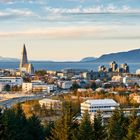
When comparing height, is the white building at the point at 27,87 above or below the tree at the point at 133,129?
below

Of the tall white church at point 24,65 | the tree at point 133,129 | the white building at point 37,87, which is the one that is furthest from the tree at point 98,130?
the tall white church at point 24,65

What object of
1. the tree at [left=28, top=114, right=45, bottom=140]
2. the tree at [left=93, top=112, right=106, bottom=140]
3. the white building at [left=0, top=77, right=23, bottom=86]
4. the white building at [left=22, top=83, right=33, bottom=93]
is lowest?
the white building at [left=22, top=83, right=33, bottom=93]

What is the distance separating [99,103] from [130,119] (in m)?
22.1

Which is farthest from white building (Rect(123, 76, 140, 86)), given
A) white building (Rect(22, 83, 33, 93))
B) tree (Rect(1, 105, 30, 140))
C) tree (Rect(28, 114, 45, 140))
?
tree (Rect(1, 105, 30, 140))

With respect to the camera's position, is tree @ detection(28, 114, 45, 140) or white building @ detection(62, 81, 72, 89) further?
white building @ detection(62, 81, 72, 89)

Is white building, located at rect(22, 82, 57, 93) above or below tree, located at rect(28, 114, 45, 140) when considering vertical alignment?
below

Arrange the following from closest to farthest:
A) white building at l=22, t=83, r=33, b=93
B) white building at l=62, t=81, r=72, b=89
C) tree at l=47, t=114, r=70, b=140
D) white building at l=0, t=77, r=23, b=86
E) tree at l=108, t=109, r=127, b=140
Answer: tree at l=47, t=114, r=70, b=140
tree at l=108, t=109, r=127, b=140
white building at l=22, t=83, r=33, b=93
white building at l=62, t=81, r=72, b=89
white building at l=0, t=77, r=23, b=86

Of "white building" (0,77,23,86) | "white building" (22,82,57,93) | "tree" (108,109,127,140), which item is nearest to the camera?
"tree" (108,109,127,140)

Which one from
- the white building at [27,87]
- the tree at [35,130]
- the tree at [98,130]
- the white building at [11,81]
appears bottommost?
the white building at [27,87]

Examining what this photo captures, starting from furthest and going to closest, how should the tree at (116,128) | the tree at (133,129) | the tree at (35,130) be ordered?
the tree at (35,130), the tree at (116,128), the tree at (133,129)

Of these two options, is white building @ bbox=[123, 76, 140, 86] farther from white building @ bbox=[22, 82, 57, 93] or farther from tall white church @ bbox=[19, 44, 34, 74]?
tall white church @ bbox=[19, 44, 34, 74]

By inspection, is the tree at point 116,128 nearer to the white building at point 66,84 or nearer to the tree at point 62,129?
the tree at point 62,129

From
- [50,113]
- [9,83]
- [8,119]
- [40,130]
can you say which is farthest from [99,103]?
[9,83]

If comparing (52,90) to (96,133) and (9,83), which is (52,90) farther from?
(96,133)
